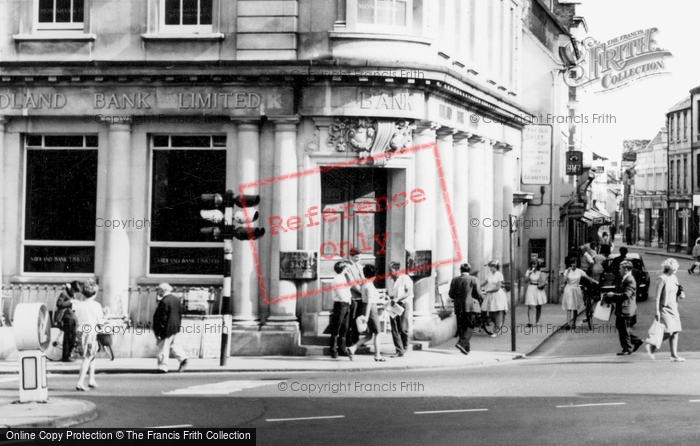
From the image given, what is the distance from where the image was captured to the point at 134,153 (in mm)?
20922

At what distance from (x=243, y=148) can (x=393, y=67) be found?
3.20m

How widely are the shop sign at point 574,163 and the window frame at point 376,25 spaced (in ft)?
59.7

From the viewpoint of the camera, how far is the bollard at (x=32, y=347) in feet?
43.7

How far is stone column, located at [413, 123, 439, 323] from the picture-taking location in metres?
21.2

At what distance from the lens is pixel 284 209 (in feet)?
67.3

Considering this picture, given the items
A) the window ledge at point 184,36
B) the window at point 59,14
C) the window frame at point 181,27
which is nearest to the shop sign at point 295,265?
the window ledge at point 184,36

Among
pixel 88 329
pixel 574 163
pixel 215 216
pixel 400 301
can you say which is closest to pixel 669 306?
pixel 400 301

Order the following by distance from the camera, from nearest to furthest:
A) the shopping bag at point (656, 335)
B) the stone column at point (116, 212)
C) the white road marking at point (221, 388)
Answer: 1. the white road marking at point (221, 388)
2. the shopping bag at point (656, 335)
3. the stone column at point (116, 212)

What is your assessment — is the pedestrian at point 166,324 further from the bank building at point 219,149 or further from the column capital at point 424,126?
the column capital at point 424,126

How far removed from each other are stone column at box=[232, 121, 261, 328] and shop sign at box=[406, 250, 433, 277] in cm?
288

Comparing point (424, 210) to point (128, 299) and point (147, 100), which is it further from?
point (128, 299)

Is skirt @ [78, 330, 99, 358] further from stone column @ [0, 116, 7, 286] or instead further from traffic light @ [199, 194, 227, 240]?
stone column @ [0, 116, 7, 286]

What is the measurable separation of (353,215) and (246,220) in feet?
11.7

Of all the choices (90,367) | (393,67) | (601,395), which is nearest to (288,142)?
(393,67)
